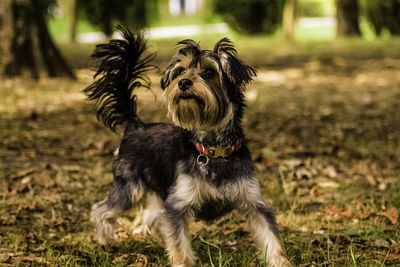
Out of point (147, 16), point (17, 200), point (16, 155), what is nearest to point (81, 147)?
point (16, 155)

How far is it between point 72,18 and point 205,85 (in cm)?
2292

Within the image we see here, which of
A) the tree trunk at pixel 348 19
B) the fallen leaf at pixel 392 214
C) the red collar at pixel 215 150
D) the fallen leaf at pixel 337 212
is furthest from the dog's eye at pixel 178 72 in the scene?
the tree trunk at pixel 348 19

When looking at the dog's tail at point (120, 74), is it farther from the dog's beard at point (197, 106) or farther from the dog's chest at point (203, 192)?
the dog's chest at point (203, 192)

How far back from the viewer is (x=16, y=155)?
21.0 feet

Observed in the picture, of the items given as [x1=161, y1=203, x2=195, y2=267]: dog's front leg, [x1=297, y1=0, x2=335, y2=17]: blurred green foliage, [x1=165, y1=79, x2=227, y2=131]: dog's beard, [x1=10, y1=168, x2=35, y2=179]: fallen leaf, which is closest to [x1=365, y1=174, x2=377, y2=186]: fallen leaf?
[x1=165, y1=79, x2=227, y2=131]: dog's beard

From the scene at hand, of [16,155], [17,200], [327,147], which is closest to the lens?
[17,200]

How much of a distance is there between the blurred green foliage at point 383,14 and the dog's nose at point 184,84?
2182cm

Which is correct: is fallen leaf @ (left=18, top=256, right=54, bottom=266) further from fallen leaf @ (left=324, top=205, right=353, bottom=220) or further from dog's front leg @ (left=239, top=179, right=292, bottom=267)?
fallen leaf @ (left=324, top=205, right=353, bottom=220)

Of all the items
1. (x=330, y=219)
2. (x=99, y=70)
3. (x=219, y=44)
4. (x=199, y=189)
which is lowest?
(x=330, y=219)

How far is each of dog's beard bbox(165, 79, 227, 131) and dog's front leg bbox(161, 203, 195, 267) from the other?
2.22ft

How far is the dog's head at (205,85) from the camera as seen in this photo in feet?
11.9

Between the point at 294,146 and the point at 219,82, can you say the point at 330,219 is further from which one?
the point at 294,146

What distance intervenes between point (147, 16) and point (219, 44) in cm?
2383

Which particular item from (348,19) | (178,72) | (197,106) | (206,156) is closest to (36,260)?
(206,156)
